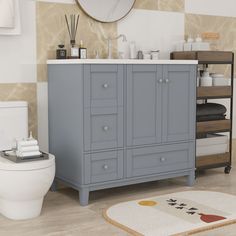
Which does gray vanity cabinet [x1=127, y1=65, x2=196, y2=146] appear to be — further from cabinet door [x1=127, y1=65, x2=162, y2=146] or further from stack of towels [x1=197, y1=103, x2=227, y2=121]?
stack of towels [x1=197, y1=103, x2=227, y2=121]

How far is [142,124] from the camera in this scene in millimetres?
3605

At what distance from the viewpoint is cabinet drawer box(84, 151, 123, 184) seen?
3.38 metres

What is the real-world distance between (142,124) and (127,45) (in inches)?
30.8

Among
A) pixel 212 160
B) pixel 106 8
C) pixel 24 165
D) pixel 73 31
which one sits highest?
pixel 106 8

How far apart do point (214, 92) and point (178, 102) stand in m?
0.51

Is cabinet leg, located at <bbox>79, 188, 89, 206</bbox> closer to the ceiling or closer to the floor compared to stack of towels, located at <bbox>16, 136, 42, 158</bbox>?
closer to the floor

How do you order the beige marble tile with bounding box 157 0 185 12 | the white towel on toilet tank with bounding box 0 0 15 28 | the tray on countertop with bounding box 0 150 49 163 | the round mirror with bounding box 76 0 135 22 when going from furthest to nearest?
1. the beige marble tile with bounding box 157 0 185 12
2. the round mirror with bounding box 76 0 135 22
3. the white towel on toilet tank with bounding box 0 0 15 28
4. the tray on countertop with bounding box 0 150 49 163

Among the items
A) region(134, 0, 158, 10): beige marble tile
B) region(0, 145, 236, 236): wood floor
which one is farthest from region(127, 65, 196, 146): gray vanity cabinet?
region(134, 0, 158, 10): beige marble tile

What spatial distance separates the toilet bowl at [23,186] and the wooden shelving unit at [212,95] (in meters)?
1.50

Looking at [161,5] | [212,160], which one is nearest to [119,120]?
[212,160]

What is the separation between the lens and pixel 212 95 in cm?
413

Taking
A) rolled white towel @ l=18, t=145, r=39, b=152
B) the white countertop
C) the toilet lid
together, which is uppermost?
the white countertop

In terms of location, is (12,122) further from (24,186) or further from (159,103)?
(159,103)

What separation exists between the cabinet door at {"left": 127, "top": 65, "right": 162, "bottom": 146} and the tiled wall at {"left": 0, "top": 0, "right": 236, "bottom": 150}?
50 centimetres
